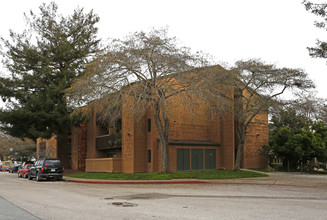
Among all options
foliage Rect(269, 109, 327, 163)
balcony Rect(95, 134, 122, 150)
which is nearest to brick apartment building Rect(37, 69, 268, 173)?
balcony Rect(95, 134, 122, 150)

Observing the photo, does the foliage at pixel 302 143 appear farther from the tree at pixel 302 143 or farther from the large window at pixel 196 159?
the large window at pixel 196 159

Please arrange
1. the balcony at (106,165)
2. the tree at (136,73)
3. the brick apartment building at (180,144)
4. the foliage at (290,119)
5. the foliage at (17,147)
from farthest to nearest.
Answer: the foliage at (17,147), the balcony at (106,165), the brick apartment building at (180,144), the foliage at (290,119), the tree at (136,73)

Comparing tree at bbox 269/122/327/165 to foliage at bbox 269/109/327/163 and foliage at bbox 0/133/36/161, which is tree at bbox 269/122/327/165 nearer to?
foliage at bbox 269/109/327/163

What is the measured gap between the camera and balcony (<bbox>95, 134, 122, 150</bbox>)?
33250mm

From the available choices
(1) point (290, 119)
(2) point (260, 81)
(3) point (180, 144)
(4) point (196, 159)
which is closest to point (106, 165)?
(3) point (180, 144)

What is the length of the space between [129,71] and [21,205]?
42.4 ft

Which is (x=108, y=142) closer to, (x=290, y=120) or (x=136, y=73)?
(x=136, y=73)

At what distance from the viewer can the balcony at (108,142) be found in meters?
33.2

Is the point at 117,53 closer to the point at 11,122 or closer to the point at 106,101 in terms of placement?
the point at 106,101

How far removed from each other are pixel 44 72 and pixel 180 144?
16295mm

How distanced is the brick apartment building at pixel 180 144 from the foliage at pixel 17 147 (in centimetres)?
3781

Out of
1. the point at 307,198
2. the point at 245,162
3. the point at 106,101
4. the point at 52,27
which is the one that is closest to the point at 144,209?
the point at 307,198

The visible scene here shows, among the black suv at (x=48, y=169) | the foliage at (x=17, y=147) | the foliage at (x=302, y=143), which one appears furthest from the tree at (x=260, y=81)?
the foliage at (x=17, y=147)

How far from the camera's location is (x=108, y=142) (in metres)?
34.3
